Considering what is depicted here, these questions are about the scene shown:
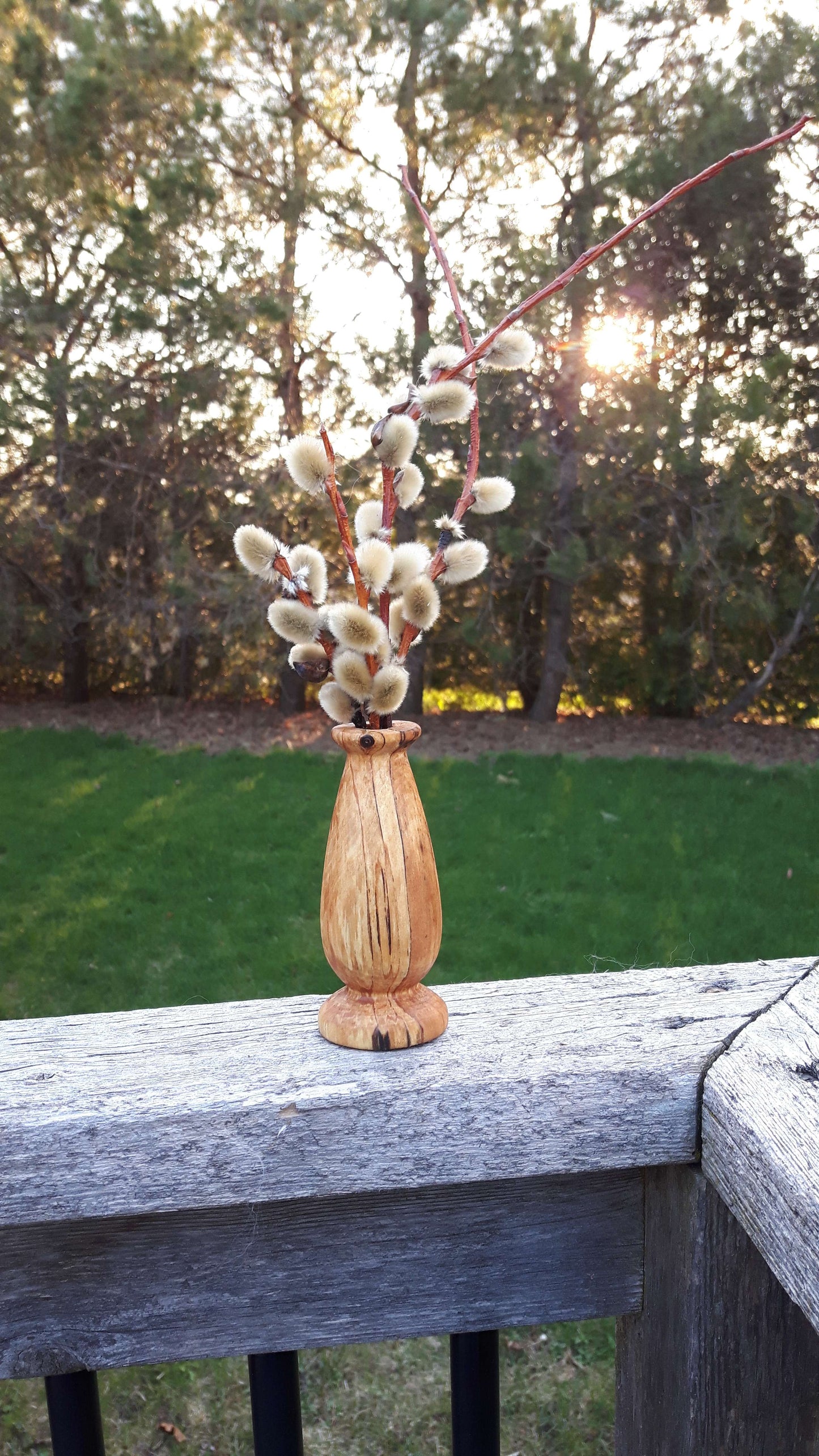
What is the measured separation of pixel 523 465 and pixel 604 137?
7.09ft

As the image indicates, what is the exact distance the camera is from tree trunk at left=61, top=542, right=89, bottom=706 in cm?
653

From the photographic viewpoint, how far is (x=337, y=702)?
2.97ft

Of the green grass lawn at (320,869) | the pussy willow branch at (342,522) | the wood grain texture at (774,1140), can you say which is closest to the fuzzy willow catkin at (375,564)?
the pussy willow branch at (342,522)

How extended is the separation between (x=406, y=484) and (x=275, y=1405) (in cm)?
79

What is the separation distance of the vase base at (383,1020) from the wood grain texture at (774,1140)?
238 millimetres

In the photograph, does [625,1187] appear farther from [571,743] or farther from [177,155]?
[177,155]

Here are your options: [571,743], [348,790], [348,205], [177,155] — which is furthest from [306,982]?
[177,155]

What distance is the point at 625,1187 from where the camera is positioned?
0.82 meters

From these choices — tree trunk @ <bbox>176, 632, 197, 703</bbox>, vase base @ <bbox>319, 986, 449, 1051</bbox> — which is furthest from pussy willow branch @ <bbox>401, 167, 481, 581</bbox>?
tree trunk @ <bbox>176, 632, 197, 703</bbox>

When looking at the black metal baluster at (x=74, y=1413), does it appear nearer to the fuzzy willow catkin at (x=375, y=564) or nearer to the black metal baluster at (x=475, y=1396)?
the black metal baluster at (x=475, y=1396)

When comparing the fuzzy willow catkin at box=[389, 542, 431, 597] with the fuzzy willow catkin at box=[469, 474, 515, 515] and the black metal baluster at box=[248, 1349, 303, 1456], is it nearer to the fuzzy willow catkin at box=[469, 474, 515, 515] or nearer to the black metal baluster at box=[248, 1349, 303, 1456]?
the fuzzy willow catkin at box=[469, 474, 515, 515]

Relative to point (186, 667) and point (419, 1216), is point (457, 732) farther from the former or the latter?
point (419, 1216)

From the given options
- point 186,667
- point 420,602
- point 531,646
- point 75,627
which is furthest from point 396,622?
point 75,627

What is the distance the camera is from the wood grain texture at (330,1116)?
0.73 metres
